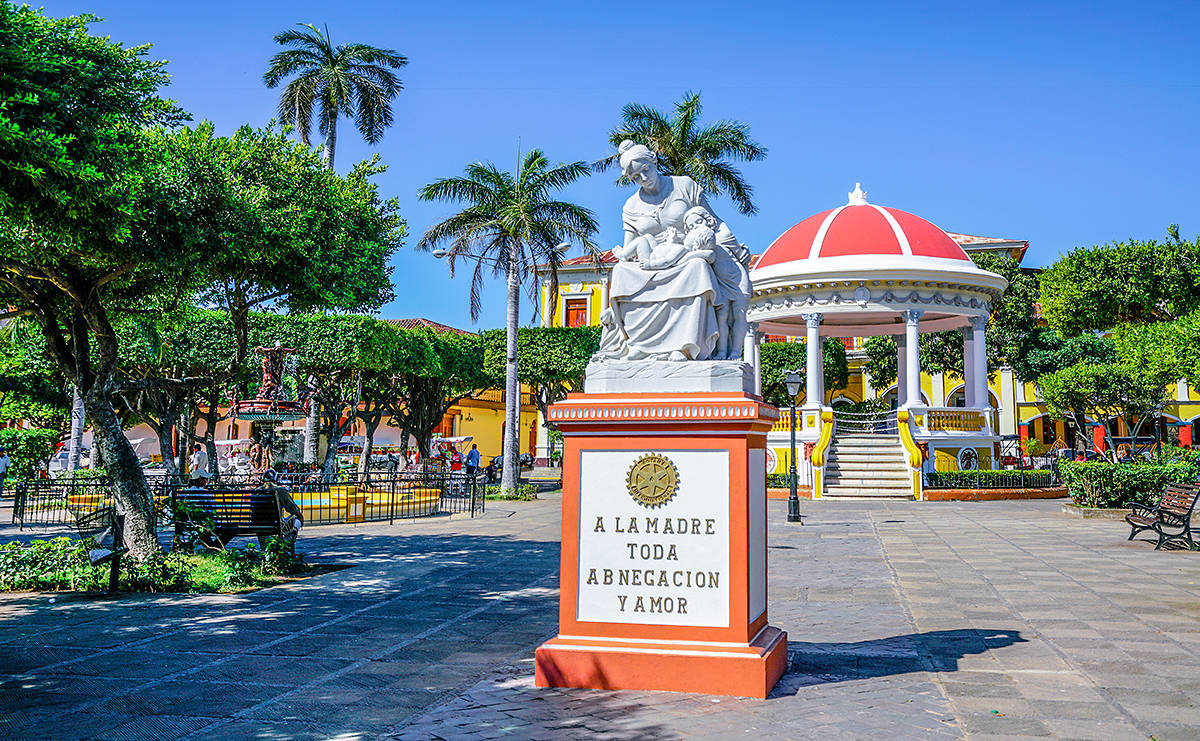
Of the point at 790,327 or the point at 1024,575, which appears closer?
the point at 1024,575

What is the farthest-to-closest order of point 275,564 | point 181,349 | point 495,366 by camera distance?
point 495,366 → point 181,349 → point 275,564

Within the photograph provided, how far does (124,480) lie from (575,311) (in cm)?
4670

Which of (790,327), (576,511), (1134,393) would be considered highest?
(790,327)

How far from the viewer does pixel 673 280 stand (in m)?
5.84

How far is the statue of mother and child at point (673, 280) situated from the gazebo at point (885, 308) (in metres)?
19.7

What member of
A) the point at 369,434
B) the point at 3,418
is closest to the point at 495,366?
the point at 369,434

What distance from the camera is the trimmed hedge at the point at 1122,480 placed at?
16891 millimetres

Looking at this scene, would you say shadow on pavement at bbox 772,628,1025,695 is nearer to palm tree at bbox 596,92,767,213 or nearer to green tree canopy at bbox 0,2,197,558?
green tree canopy at bbox 0,2,197,558

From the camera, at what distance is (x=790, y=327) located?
29.9 m

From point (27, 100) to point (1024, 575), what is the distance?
1030cm

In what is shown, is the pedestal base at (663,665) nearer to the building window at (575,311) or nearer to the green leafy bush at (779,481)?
the green leafy bush at (779,481)

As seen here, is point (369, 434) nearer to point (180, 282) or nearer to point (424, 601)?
point (180, 282)

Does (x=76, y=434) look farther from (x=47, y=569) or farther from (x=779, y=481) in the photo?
(x=779, y=481)

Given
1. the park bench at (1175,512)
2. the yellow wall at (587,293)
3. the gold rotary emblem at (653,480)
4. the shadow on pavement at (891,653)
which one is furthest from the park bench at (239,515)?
the yellow wall at (587,293)
